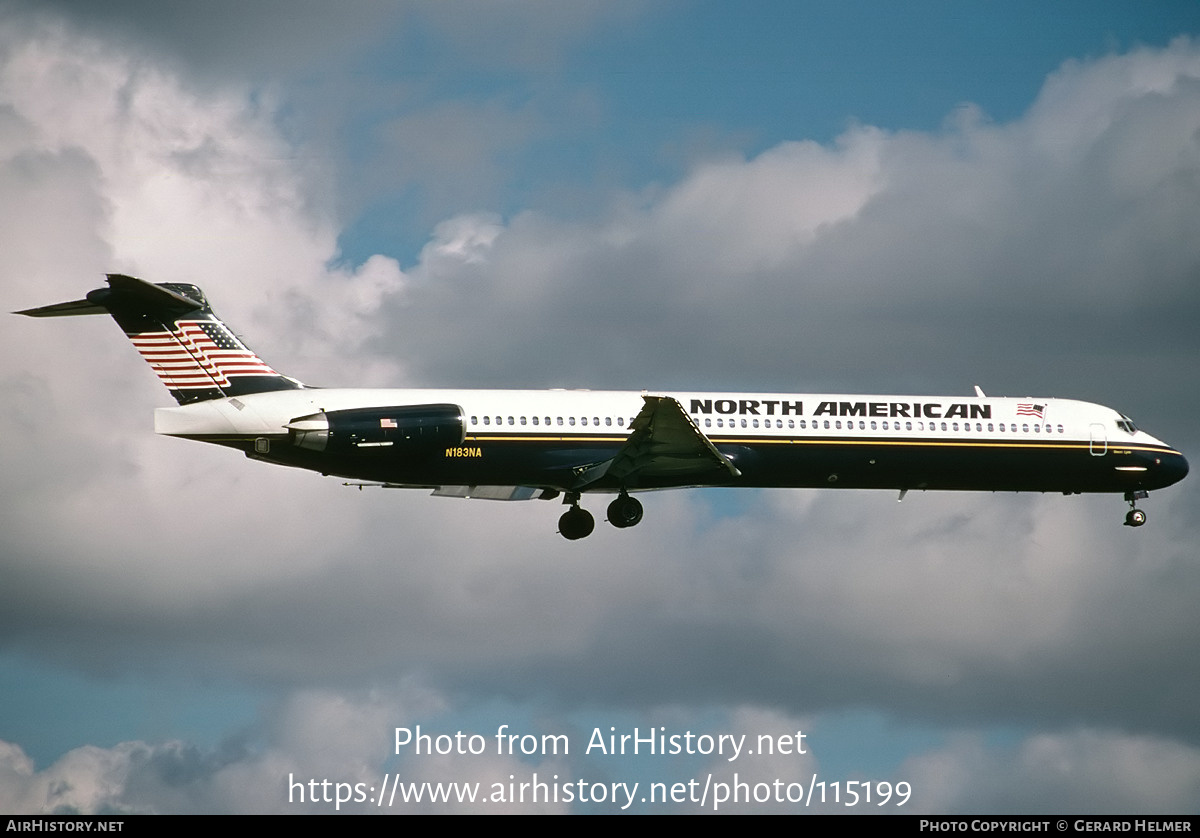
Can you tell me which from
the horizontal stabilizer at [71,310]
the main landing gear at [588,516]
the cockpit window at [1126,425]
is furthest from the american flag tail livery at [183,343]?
the cockpit window at [1126,425]

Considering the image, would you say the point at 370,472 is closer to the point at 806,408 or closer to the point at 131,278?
the point at 131,278

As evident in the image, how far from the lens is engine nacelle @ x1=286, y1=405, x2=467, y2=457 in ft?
129

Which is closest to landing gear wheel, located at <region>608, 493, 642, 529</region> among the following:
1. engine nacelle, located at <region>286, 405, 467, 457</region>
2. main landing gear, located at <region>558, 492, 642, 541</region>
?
main landing gear, located at <region>558, 492, 642, 541</region>

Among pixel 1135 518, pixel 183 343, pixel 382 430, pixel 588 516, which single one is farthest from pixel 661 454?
pixel 1135 518

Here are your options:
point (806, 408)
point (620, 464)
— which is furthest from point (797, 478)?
point (620, 464)

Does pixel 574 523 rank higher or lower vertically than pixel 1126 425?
lower

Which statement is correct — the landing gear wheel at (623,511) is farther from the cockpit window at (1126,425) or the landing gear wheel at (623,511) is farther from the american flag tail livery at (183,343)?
the cockpit window at (1126,425)

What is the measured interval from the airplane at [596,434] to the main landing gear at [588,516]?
2.0 inches

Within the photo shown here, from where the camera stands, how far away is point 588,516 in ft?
148

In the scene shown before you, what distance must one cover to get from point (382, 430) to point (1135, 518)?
75.8ft

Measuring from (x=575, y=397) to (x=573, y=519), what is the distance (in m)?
4.09

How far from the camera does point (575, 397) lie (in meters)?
42.7

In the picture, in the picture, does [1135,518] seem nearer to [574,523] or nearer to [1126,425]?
[1126,425]

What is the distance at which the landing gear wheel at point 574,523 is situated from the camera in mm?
44906
